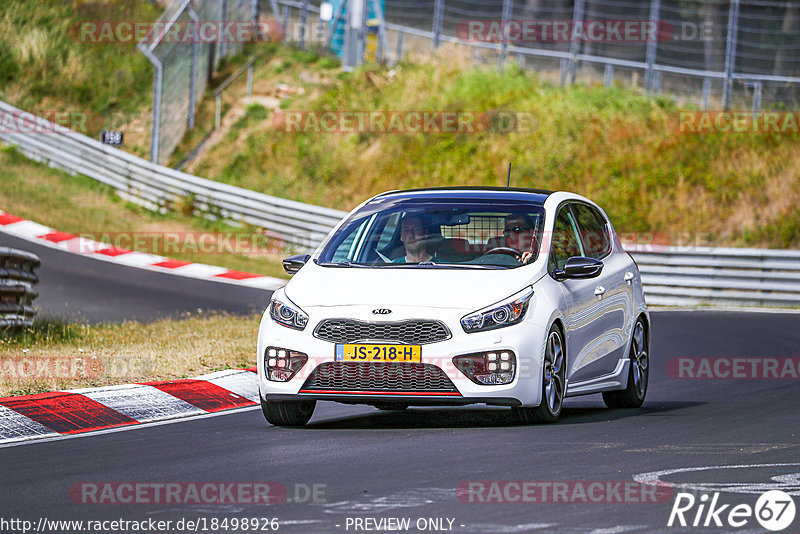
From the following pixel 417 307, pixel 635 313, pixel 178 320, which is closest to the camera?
pixel 417 307

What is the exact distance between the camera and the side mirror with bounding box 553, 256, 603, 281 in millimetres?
9523

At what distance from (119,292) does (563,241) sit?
12247 millimetres

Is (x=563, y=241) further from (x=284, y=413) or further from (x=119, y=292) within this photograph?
(x=119, y=292)

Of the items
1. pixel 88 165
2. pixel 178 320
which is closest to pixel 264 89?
pixel 88 165

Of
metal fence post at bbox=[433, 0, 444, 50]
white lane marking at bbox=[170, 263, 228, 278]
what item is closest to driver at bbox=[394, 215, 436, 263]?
white lane marking at bbox=[170, 263, 228, 278]

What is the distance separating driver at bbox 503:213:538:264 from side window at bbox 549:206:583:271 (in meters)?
0.16

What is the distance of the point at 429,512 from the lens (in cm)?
605

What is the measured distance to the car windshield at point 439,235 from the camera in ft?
31.6

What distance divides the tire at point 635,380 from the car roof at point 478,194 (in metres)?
1.47

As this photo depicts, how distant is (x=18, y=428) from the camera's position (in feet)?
28.7

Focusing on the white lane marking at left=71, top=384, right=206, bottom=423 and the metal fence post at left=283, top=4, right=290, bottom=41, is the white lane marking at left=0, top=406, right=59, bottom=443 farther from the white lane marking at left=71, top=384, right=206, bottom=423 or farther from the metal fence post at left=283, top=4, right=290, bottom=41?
the metal fence post at left=283, top=4, right=290, bottom=41

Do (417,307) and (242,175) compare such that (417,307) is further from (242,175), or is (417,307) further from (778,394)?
(242,175)

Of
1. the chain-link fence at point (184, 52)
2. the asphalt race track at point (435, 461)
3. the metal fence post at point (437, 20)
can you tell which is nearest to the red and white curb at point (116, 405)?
the asphalt race track at point (435, 461)

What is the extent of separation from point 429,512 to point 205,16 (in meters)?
29.2
